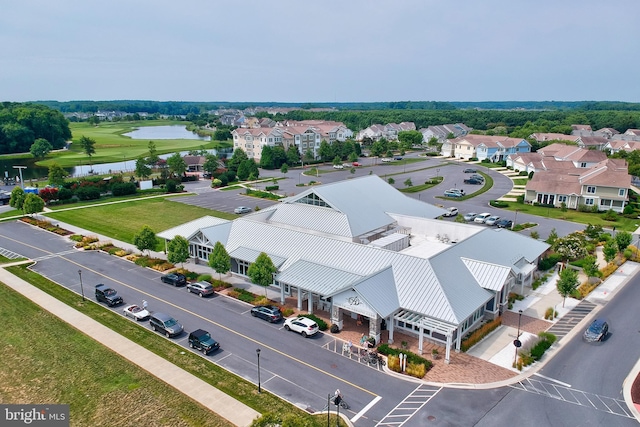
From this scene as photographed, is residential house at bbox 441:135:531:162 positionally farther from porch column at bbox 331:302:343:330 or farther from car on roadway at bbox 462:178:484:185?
porch column at bbox 331:302:343:330

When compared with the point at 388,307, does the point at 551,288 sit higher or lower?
lower

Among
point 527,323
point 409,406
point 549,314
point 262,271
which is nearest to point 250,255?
point 262,271

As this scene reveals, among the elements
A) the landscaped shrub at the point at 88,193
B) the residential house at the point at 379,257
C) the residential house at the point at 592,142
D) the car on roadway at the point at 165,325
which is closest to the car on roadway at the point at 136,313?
the car on roadway at the point at 165,325

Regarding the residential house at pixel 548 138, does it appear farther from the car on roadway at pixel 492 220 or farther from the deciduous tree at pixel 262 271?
the deciduous tree at pixel 262 271

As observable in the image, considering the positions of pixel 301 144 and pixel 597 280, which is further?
pixel 301 144

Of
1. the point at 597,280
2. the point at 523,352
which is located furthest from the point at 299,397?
the point at 597,280

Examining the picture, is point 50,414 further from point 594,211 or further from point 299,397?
point 594,211
